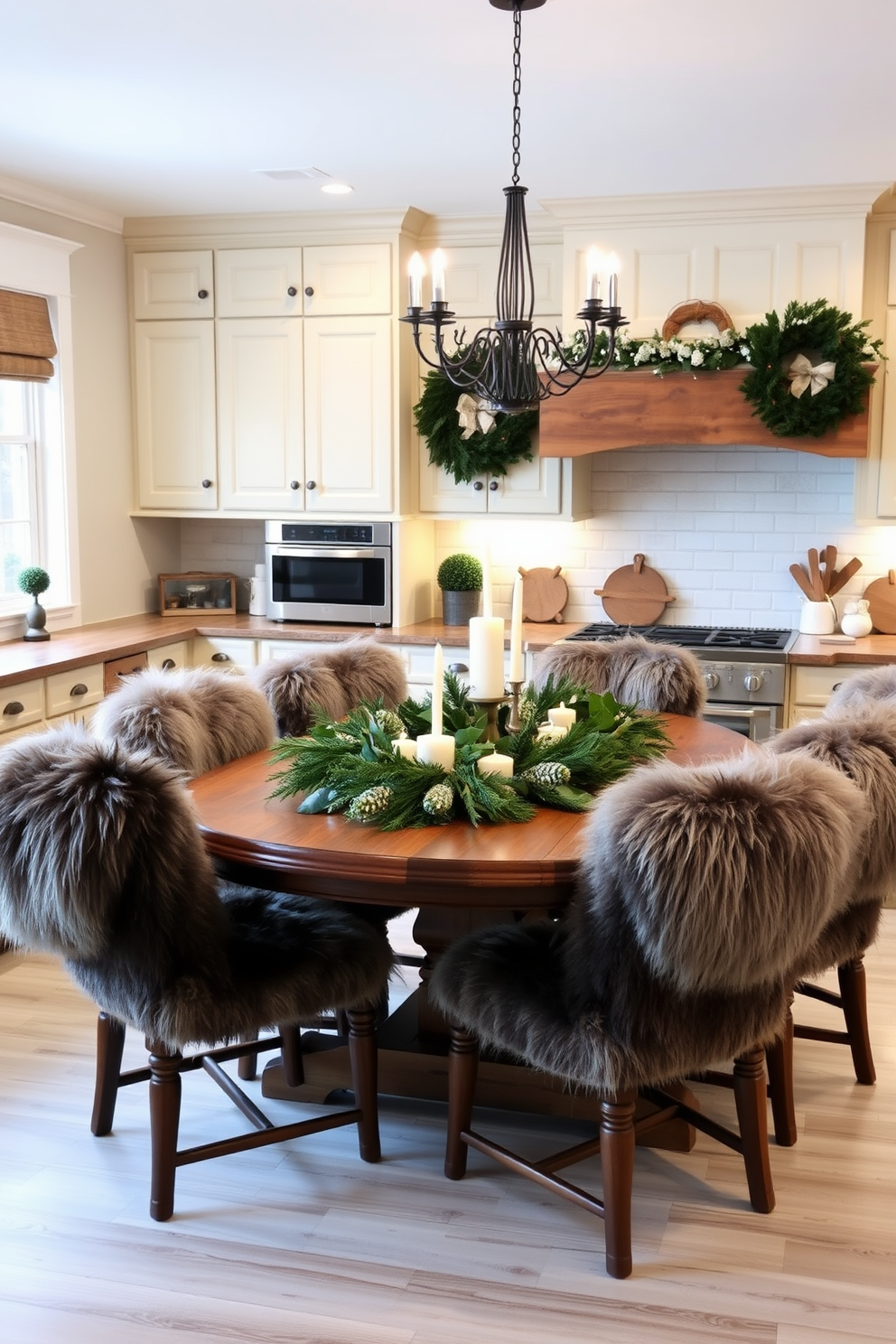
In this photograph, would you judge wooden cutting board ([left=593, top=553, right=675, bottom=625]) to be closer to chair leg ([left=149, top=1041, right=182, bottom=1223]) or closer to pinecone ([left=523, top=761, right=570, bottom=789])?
pinecone ([left=523, top=761, right=570, bottom=789])

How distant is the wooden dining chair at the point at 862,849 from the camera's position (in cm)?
252

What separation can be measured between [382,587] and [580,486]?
35.4 inches

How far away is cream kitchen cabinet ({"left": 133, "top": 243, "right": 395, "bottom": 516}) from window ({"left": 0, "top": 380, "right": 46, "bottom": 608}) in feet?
1.92

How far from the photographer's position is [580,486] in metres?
5.20

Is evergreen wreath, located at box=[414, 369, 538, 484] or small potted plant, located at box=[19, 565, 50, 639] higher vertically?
evergreen wreath, located at box=[414, 369, 538, 484]

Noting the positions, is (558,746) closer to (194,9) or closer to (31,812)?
(31,812)

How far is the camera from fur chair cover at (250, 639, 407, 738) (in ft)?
11.6

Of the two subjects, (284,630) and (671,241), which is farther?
(284,630)

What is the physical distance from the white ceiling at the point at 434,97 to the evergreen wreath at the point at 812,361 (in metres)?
0.48

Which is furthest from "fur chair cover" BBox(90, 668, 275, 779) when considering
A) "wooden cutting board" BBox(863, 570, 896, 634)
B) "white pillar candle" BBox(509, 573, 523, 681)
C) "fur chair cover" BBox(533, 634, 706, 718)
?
"wooden cutting board" BBox(863, 570, 896, 634)

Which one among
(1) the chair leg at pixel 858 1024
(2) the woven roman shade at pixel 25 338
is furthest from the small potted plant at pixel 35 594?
(1) the chair leg at pixel 858 1024

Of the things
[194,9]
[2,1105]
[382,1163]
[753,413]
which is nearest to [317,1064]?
[382,1163]

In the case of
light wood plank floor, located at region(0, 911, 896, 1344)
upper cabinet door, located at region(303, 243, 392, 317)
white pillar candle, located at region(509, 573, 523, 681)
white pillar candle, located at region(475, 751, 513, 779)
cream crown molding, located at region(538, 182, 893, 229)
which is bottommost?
light wood plank floor, located at region(0, 911, 896, 1344)

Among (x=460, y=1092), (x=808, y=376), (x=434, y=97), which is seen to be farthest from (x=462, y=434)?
(x=460, y=1092)
